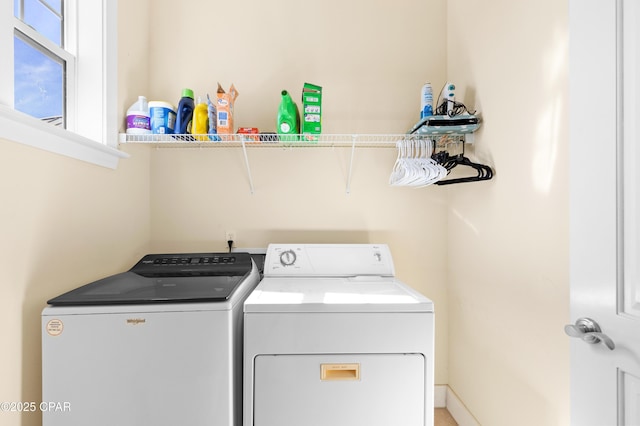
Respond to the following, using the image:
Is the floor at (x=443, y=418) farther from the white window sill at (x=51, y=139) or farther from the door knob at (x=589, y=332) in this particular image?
the white window sill at (x=51, y=139)

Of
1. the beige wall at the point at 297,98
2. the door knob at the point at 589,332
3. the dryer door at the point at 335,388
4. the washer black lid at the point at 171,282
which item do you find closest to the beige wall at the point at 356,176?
the beige wall at the point at 297,98

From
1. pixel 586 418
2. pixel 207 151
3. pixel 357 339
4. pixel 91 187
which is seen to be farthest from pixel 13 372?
pixel 586 418

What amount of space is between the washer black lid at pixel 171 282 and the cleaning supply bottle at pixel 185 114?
688mm

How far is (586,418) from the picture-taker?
0.94 m

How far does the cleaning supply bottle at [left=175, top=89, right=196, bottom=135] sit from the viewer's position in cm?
185

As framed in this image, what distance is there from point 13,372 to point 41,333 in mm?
142

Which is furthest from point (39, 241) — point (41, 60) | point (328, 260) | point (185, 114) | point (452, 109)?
point (452, 109)

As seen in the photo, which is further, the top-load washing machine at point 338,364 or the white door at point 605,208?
the top-load washing machine at point 338,364

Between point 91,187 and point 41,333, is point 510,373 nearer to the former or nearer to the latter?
point 41,333

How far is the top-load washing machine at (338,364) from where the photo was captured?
128 cm

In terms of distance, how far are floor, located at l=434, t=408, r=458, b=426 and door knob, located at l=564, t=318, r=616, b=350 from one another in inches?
53.4

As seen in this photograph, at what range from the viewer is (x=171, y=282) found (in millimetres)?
1498

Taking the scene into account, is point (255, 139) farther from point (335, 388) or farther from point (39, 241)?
point (335, 388)

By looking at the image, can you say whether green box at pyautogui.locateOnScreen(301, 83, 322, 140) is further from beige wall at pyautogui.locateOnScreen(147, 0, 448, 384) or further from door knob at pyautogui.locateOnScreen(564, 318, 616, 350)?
door knob at pyautogui.locateOnScreen(564, 318, 616, 350)
